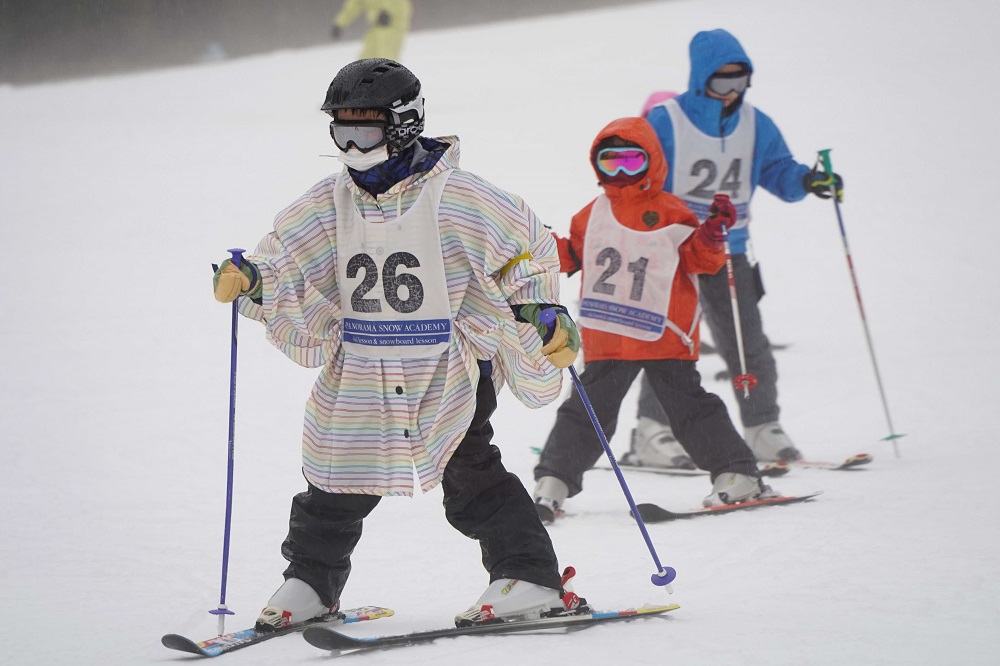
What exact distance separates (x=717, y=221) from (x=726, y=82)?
128cm

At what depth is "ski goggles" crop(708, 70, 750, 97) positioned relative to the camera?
243 inches

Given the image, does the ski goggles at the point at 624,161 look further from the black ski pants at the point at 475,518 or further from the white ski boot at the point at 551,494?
the black ski pants at the point at 475,518

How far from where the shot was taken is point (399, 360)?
143 inches

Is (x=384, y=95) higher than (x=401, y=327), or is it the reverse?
(x=384, y=95)

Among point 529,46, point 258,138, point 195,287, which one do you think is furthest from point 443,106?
point 195,287

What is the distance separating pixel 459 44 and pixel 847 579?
20.8 m

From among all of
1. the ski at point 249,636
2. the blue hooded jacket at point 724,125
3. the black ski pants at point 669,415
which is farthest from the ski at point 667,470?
the ski at point 249,636

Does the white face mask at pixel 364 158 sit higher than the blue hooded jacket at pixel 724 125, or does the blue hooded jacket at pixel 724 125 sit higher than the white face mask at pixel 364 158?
the blue hooded jacket at pixel 724 125

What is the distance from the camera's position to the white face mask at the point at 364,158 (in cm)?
353

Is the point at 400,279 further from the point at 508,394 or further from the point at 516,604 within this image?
the point at 508,394

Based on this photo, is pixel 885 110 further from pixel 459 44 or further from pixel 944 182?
pixel 459 44

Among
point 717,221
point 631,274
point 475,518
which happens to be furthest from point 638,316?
point 475,518

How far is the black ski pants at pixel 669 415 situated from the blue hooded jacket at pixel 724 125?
3.83 feet

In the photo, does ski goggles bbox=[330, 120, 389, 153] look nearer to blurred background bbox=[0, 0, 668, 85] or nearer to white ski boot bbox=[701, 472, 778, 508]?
white ski boot bbox=[701, 472, 778, 508]
